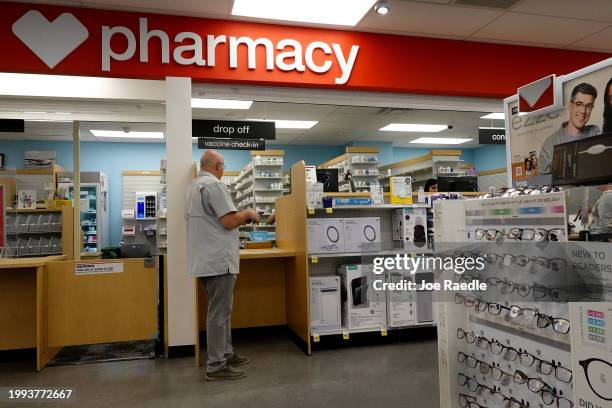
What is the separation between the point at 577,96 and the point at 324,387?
255 cm

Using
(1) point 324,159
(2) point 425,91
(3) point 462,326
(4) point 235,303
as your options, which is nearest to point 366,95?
(2) point 425,91

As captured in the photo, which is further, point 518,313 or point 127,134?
point 127,134

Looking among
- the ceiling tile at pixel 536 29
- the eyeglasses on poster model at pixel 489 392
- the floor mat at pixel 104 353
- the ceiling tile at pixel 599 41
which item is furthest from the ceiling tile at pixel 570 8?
the floor mat at pixel 104 353

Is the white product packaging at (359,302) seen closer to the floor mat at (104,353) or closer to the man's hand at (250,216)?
the man's hand at (250,216)

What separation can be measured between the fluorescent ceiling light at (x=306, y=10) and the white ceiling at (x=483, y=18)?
14 cm

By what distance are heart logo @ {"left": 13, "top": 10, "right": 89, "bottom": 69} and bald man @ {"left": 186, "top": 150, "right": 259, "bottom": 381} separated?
1986 mm

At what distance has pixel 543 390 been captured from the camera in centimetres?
154

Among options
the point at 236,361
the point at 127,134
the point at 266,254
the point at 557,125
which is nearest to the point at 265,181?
the point at 127,134

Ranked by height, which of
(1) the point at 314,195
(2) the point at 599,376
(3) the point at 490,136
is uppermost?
(3) the point at 490,136

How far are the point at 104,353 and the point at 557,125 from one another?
4371 millimetres

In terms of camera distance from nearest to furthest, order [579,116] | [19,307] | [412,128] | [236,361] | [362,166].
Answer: [579,116] → [236,361] → [19,307] → [362,166] → [412,128]

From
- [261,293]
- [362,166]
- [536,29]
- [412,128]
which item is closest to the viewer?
[261,293]

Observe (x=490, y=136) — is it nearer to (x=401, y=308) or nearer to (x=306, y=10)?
(x=401, y=308)

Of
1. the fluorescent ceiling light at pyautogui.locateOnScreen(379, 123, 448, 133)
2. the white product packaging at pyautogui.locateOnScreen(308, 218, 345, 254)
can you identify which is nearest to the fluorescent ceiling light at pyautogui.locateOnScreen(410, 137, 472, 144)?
the fluorescent ceiling light at pyautogui.locateOnScreen(379, 123, 448, 133)
